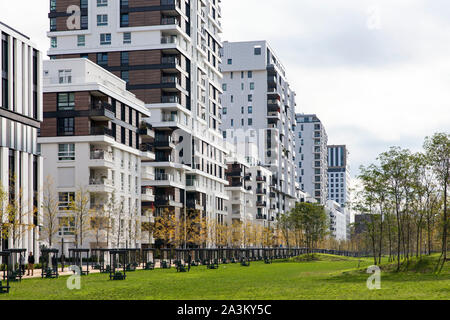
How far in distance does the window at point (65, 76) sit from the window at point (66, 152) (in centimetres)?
763

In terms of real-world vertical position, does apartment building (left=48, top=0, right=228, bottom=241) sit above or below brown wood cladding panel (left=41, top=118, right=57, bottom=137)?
above

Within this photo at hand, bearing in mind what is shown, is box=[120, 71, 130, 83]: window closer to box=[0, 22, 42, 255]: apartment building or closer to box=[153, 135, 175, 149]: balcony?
box=[153, 135, 175, 149]: balcony

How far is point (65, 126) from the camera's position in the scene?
3342 inches

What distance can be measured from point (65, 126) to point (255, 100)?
9491cm

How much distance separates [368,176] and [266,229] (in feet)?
301

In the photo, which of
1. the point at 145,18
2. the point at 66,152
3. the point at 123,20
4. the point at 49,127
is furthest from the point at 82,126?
the point at 145,18

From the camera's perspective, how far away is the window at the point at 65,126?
8475 cm

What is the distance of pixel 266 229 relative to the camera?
153 metres

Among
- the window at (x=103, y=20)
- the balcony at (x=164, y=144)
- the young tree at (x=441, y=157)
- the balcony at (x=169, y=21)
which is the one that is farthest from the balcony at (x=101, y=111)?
the young tree at (x=441, y=157)

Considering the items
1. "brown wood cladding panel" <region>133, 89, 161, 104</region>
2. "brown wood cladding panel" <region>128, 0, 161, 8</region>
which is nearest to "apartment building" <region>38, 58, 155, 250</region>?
"brown wood cladding panel" <region>133, 89, 161, 104</region>

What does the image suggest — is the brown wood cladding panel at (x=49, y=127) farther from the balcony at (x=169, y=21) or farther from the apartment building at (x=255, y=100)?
the apartment building at (x=255, y=100)

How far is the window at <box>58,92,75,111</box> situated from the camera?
83.9m

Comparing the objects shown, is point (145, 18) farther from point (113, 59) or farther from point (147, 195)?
point (147, 195)

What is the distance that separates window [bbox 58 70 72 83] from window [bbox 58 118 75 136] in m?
4.65
